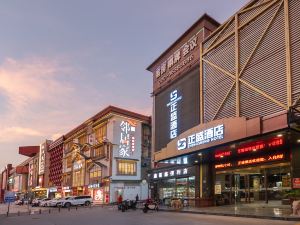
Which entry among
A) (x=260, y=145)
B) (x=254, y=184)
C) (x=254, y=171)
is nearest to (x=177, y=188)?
(x=254, y=184)

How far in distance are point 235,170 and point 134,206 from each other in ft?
37.3

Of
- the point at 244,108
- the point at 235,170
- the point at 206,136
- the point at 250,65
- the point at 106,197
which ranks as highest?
the point at 250,65

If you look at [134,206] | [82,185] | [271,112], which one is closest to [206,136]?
[271,112]

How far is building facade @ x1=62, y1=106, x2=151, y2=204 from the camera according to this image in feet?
236

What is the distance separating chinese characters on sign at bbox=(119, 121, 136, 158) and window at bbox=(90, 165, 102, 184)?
6.33 metres

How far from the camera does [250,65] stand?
116 feet

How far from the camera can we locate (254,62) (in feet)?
115

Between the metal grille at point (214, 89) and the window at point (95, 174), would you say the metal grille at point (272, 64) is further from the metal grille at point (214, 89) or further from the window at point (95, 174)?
the window at point (95, 174)

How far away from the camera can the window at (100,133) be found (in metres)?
77.5

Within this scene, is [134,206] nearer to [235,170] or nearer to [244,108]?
[235,170]

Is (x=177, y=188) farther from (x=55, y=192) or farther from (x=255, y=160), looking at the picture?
(x=55, y=192)

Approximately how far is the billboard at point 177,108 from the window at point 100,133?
2317 cm

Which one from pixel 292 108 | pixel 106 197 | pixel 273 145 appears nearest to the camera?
pixel 292 108

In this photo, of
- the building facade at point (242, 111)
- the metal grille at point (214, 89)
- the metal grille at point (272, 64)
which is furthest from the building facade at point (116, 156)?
the metal grille at point (272, 64)
